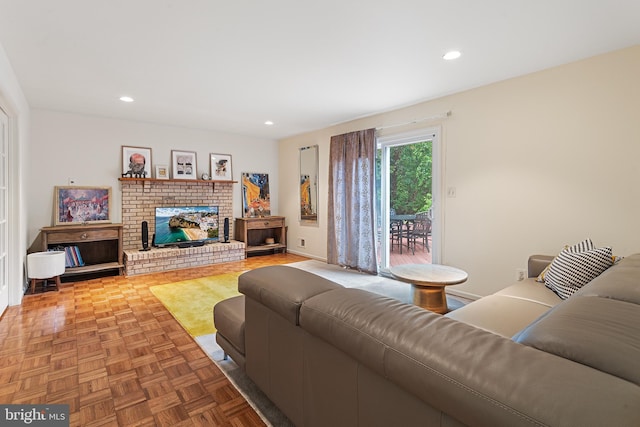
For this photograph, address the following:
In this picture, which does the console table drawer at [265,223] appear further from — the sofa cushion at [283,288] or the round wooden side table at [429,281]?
the sofa cushion at [283,288]

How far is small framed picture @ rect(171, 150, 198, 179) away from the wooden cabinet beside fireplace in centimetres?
118

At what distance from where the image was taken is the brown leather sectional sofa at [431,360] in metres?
0.63

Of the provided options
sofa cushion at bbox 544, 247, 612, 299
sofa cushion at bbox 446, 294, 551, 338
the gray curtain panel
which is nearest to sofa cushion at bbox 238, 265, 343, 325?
sofa cushion at bbox 446, 294, 551, 338

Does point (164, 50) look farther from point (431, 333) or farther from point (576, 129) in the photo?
point (576, 129)

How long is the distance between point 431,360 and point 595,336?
45cm

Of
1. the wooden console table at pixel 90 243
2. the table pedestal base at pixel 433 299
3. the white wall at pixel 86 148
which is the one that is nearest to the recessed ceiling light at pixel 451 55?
the table pedestal base at pixel 433 299

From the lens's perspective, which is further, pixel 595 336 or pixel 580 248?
pixel 580 248

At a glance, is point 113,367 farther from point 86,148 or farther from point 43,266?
point 86,148

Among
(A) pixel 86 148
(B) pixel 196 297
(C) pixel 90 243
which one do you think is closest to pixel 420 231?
(B) pixel 196 297

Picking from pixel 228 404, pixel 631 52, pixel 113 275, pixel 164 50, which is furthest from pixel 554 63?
A: pixel 113 275

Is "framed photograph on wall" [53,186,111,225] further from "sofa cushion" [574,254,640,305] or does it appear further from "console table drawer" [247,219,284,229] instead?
"sofa cushion" [574,254,640,305]

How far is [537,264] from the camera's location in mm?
2744

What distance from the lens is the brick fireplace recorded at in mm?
4695

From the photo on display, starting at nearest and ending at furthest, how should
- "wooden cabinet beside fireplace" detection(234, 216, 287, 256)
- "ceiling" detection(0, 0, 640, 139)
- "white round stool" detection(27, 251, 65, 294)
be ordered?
"ceiling" detection(0, 0, 640, 139) → "white round stool" detection(27, 251, 65, 294) → "wooden cabinet beside fireplace" detection(234, 216, 287, 256)
